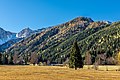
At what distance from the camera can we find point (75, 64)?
141250 mm

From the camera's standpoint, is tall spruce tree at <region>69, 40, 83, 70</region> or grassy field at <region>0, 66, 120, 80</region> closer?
grassy field at <region>0, 66, 120, 80</region>

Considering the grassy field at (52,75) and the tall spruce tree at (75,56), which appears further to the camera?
the tall spruce tree at (75,56)

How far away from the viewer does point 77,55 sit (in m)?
140

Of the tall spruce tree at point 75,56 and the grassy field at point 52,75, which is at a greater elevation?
Answer: the tall spruce tree at point 75,56

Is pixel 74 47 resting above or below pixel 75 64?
above

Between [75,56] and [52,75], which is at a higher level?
[75,56]

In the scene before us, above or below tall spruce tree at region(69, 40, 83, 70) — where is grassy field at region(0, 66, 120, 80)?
below

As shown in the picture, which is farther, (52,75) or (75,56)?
(75,56)

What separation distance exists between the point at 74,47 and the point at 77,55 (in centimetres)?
440

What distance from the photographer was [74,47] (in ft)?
457

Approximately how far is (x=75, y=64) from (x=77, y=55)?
16.8ft
